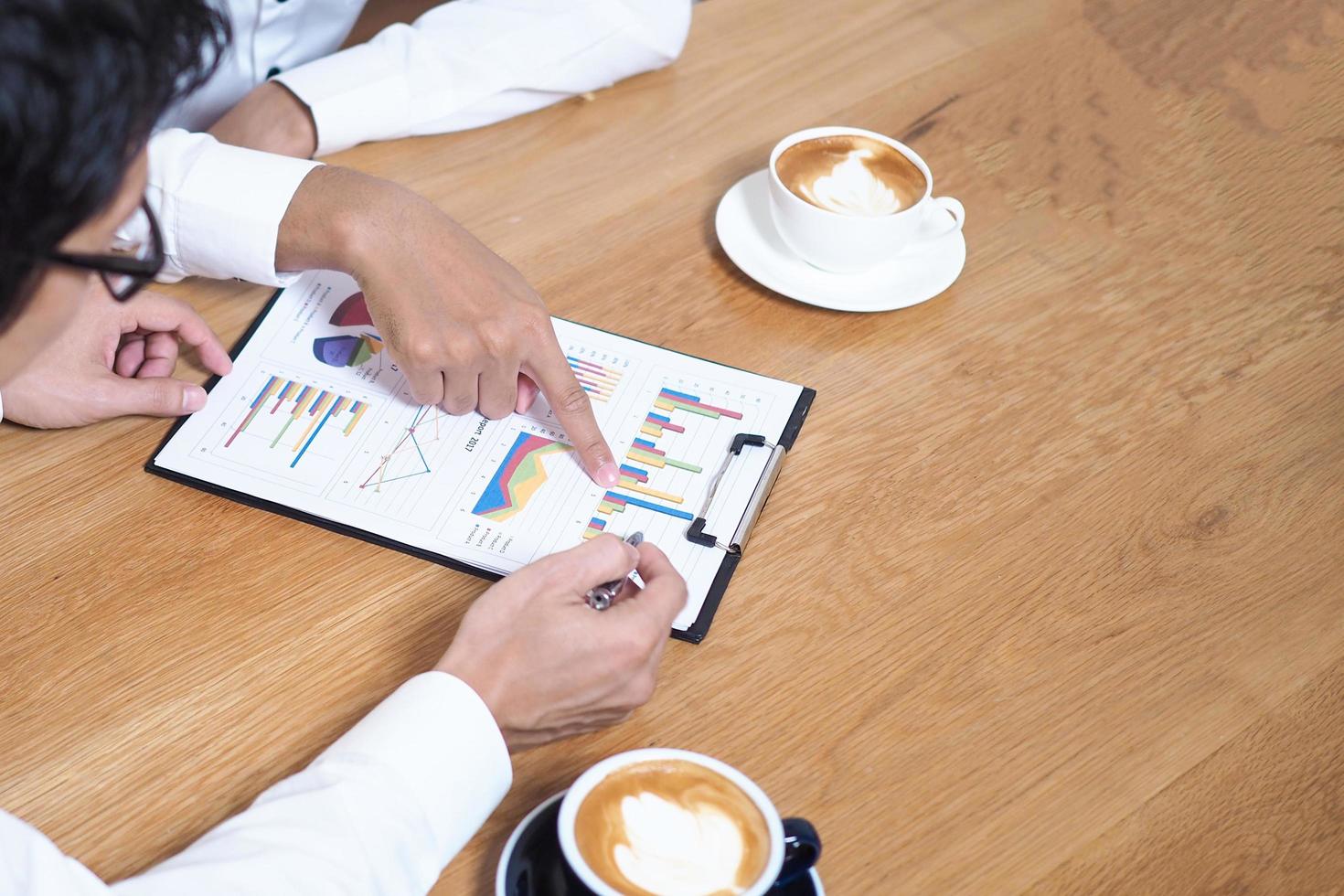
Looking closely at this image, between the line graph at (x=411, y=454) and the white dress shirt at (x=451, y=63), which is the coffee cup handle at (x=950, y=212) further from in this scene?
the line graph at (x=411, y=454)

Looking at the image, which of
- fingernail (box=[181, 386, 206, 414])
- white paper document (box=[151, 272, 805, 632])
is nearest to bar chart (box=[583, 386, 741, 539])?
white paper document (box=[151, 272, 805, 632])

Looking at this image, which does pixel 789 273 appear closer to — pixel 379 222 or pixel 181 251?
pixel 379 222

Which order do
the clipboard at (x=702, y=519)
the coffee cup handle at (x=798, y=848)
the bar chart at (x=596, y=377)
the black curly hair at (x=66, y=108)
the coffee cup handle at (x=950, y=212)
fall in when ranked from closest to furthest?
the black curly hair at (x=66, y=108) < the coffee cup handle at (x=798, y=848) < the clipboard at (x=702, y=519) < the bar chart at (x=596, y=377) < the coffee cup handle at (x=950, y=212)

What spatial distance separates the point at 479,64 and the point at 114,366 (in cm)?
49

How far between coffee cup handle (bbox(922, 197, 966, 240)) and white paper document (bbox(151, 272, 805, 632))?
0.24 metres

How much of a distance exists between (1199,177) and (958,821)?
0.80 metres

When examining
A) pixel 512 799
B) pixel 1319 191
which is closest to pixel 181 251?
pixel 512 799

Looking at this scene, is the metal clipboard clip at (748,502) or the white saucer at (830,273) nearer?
the metal clipboard clip at (748,502)

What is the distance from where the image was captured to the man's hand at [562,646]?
733 mm

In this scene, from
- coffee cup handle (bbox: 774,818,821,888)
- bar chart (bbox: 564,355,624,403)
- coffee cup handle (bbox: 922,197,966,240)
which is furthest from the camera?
coffee cup handle (bbox: 922,197,966,240)

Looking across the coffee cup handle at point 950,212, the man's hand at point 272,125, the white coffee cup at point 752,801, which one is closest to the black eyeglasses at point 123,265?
the white coffee cup at point 752,801

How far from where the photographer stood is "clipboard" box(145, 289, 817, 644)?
84 centimetres

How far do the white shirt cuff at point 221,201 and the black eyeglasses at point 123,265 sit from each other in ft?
1.05

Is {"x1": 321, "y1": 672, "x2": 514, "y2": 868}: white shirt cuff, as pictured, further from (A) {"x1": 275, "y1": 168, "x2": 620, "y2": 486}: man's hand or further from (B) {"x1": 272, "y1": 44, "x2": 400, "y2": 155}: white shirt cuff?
(B) {"x1": 272, "y1": 44, "x2": 400, "y2": 155}: white shirt cuff
